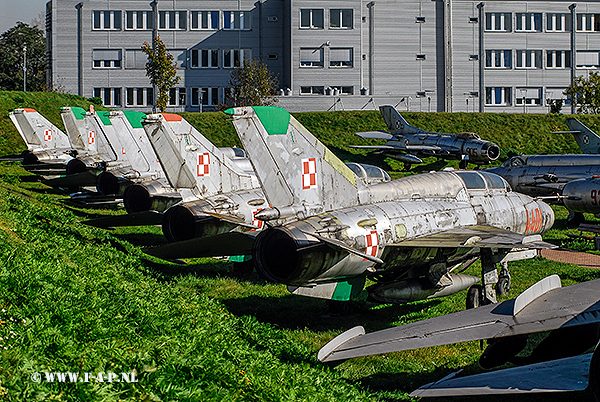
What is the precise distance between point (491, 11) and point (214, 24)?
88.1 feet

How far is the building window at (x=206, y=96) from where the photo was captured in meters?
55.8

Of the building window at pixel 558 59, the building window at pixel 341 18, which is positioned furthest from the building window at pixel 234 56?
the building window at pixel 558 59

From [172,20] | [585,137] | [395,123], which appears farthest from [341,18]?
[585,137]

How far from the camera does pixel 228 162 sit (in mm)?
15812

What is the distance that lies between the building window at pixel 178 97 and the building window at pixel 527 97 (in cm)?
3265

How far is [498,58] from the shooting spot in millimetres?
56562

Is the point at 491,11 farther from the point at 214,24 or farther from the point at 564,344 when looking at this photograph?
the point at 564,344

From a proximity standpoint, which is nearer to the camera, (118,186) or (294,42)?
(118,186)

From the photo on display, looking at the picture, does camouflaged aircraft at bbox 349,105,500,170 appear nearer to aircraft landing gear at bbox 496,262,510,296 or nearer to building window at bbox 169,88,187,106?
building window at bbox 169,88,187,106

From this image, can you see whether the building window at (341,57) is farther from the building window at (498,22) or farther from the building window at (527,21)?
the building window at (527,21)

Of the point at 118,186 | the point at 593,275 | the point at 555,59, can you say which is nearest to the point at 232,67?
the point at 555,59

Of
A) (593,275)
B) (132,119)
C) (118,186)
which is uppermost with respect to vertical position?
(132,119)

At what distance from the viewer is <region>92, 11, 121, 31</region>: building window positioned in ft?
180

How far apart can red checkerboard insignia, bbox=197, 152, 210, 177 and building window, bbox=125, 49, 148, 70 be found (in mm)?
42902
